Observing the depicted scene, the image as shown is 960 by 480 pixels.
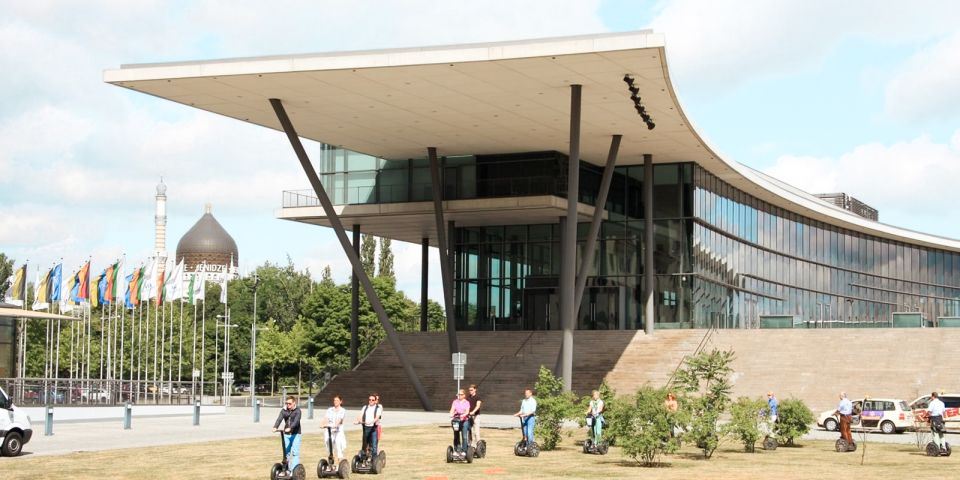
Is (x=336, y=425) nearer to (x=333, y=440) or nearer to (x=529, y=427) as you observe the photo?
(x=333, y=440)

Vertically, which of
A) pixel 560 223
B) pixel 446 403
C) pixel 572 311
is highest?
pixel 560 223

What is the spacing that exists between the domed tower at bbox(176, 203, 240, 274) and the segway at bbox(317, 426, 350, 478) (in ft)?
453

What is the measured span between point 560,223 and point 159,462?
114 feet

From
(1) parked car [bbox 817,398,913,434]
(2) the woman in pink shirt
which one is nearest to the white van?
(2) the woman in pink shirt

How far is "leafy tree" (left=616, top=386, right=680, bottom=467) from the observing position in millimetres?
23312

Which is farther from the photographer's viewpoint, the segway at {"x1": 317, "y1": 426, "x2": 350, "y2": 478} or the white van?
the white van

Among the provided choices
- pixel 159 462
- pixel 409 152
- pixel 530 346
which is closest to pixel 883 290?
pixel 530 346

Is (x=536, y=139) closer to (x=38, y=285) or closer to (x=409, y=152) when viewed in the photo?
(x=409, y=152)

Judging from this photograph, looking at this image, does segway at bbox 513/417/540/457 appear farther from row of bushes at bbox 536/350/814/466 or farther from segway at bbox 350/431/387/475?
segway at bbox 350/431/387/475

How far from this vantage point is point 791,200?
66625 millimetres

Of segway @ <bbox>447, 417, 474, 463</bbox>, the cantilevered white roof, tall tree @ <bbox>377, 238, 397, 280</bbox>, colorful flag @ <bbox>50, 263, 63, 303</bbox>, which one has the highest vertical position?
the cantilevered white roof

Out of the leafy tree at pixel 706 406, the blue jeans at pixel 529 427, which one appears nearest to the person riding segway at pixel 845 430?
the leafy tree at pixel 706 406

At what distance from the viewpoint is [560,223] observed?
185 feet

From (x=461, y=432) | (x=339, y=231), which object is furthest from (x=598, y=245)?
(x=461, y=432)
